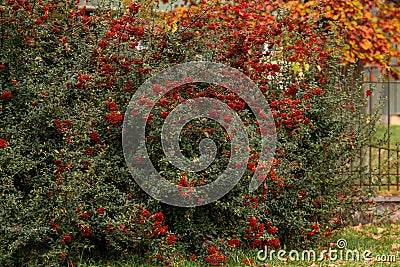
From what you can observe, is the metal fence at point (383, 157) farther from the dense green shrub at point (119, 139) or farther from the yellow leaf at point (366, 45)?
the dense green shrub at point (119, 139)

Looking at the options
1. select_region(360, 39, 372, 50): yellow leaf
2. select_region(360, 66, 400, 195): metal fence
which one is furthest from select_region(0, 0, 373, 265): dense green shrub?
select_region(360, 39, 372, 50): yellow leaf

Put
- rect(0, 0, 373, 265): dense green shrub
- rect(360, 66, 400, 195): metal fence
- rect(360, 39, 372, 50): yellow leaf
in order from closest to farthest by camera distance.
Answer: rect(0, 0, 373, 265): dense green shrub, rect(360, 66, 400, 195): metal fence, rect(360, 39, 372, 50): yellow leaf

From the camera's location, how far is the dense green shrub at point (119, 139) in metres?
4.92

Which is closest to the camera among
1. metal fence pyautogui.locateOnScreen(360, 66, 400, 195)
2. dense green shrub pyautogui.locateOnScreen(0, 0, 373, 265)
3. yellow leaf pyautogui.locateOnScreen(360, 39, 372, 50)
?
dense green shrub pyautogui.locateOnScreen(0, 0, 373, 265)

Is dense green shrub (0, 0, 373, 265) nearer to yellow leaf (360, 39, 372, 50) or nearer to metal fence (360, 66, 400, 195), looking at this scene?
metal fence (360, 66, 400, 195)

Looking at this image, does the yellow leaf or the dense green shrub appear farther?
A: the yellow leaf

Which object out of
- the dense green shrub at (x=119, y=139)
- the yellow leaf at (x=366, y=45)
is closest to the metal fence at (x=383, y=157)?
the yellow leaf at (x=366, y=45)

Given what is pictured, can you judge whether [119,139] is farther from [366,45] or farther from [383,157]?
[383,157]

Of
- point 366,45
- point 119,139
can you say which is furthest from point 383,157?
point 119,139

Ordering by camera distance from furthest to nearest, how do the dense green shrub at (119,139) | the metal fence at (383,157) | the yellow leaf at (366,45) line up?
the yellow leaf at (366,45) → the metal fence at (383,157) → the dense green shrub at (119,139)

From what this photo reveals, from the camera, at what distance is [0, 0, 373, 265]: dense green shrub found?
4.92m

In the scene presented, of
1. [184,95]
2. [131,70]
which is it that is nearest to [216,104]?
[184,95]

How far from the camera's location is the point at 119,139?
535 cm

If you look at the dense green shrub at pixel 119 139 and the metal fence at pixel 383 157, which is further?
the metal fence at pixel 383 157
